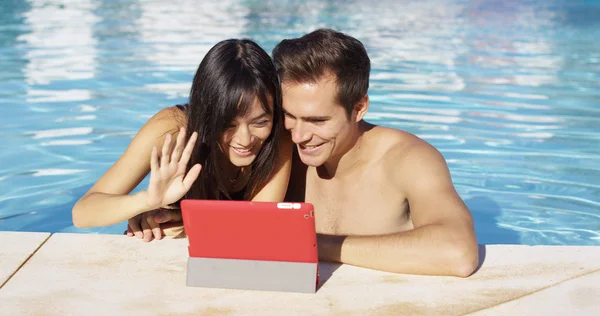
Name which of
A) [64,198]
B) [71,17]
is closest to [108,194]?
[64,198]

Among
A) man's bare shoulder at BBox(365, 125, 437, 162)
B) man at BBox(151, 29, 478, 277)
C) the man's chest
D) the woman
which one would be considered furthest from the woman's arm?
man's bare shoulder at BBox(365, 125, 437, 162)

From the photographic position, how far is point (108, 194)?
3.51 meters

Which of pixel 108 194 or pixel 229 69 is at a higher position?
pixel 229 69

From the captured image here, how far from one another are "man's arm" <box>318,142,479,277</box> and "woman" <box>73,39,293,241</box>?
0.61m

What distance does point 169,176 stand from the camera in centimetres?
297

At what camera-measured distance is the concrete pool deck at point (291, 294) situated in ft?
8.90

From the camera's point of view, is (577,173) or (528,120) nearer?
(577,173)

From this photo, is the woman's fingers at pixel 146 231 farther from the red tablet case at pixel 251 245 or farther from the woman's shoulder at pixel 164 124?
the red tablet case at pixel 251 245

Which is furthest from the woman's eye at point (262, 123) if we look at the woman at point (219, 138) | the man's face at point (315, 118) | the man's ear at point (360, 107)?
the man's ear at point (360, 107)

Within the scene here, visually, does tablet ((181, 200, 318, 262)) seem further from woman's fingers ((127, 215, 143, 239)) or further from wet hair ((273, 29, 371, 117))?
wet hair ((273, 29, 371, 117))

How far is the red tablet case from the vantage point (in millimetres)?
2689

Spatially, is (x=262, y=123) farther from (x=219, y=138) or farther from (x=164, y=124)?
(x=164, y=124)

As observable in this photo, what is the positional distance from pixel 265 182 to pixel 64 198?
329 centimetres

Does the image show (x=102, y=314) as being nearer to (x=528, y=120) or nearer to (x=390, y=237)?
(x=390, y=237)
